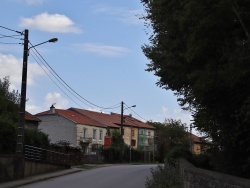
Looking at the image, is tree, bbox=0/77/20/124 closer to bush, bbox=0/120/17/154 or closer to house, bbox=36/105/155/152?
bush, bbox=0/120/17/154

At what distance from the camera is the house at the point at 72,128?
236 feet

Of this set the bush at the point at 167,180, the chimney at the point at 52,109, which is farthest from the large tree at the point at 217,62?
the chimney at the point at 52,109

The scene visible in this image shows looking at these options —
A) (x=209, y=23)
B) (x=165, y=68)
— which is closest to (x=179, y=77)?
(x=165, y=68)

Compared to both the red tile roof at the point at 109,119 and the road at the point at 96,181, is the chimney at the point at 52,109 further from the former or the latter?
the road at the point at 96,181

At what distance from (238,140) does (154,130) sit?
87.9m

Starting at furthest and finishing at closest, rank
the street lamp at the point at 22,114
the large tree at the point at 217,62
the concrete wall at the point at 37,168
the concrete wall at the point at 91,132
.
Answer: the concrete wall at the point at 91,132
the concrete wall at the point at 37,168
the street lamp at the point at 22,114
the large tree at the point at 217,62

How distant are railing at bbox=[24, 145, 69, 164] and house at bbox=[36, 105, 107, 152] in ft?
117

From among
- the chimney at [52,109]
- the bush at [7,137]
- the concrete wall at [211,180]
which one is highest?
the chimney at [52,109]

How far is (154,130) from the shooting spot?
101938 millimetres

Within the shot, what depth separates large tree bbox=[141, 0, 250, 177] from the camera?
1134 cm

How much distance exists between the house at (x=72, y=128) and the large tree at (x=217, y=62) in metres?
56.1

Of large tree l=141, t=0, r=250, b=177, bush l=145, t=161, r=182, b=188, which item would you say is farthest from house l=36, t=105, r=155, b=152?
large tree l=141, t=0, r=250, b=177

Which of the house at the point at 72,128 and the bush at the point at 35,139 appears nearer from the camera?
the bush at the point at 35,139

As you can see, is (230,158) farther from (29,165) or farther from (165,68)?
(29,165)
